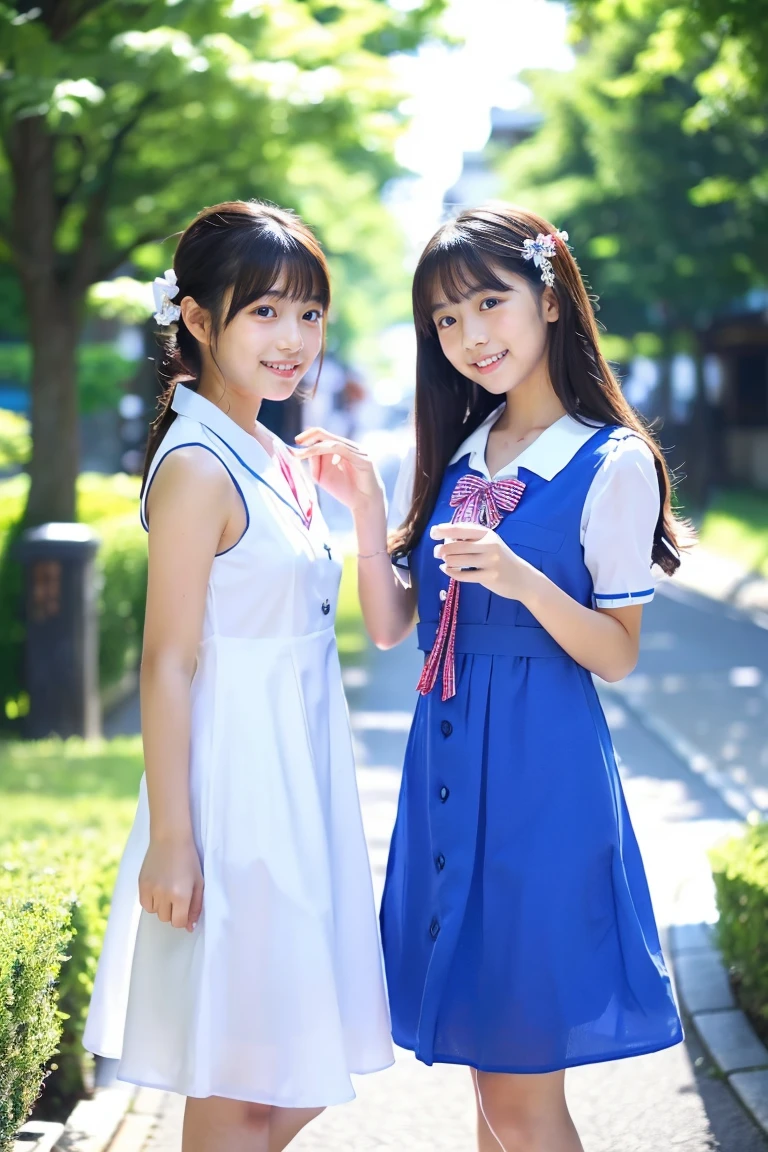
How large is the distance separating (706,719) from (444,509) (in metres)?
6.54

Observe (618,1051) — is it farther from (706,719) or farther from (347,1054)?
(706,719)

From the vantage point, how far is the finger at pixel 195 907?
2.31m

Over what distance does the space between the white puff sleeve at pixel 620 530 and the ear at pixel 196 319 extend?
780 millimetres

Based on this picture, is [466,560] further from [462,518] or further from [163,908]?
[163,908]

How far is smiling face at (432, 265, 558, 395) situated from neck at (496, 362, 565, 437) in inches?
1.8

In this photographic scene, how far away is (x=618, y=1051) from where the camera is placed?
2375 mm

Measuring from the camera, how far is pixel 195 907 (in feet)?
7.62

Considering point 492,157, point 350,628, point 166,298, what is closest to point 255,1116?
point 166,298

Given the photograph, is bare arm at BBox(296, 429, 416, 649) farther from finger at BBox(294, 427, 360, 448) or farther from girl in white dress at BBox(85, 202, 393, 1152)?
girl in white dress at BBox(85, 202, 393, 1152)

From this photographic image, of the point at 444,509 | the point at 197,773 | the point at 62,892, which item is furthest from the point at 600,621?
the point at 62,892

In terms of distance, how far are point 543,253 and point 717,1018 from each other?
2514mm

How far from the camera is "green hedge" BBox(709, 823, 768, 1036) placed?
3.82 m

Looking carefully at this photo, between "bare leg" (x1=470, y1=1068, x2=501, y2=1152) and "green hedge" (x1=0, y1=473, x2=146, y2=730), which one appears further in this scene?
"green hedge" (x1=0, y1=473, x2=146, y2=730)

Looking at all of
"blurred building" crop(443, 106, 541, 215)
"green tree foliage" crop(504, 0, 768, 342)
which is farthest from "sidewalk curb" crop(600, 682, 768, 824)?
"green tree foliage" crop(504, 0, 768, 342)
